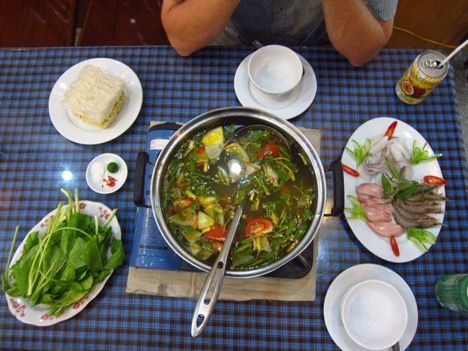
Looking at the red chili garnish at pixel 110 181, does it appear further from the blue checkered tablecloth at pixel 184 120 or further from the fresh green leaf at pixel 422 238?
the fresh green leaf at pixel 422 238

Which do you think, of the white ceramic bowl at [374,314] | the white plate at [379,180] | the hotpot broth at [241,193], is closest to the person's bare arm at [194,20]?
the hotpot broth at [241,193]

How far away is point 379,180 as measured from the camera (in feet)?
5.50

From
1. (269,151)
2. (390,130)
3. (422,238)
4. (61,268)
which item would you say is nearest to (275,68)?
Result: (269,151)

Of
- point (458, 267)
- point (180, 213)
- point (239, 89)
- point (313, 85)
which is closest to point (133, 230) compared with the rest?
point (180, 213)

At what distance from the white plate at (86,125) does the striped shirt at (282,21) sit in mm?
629

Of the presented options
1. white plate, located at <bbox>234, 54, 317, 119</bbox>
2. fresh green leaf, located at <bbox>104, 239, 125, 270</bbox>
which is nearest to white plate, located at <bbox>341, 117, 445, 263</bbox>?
white plate, located at <bbox>234, 54, 317, 119</bbox>

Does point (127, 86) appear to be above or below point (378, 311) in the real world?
above

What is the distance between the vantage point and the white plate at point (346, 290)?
1.54 meters

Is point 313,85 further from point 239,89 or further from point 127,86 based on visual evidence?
point 127,86

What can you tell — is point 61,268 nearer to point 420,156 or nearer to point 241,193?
point 241,193

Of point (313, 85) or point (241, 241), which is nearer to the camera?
point (241, 241)

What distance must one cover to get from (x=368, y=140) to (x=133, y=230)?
3.56ft

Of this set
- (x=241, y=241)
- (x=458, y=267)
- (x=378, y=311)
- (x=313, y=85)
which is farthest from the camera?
(x=313, y=85)

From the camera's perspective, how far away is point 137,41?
236cm
